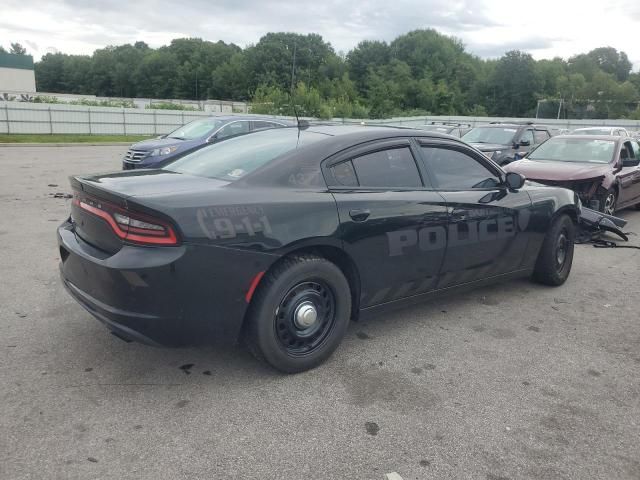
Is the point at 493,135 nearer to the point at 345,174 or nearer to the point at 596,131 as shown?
the point at 596,131

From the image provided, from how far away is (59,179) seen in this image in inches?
465

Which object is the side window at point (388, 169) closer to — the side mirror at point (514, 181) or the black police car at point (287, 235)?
the black police car at point (287, 235)

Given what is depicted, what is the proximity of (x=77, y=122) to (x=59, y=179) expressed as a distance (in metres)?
19.3

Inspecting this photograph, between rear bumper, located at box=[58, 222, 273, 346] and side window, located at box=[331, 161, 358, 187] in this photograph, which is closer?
rear bumper, located at box=[58, 222, 273, 346]

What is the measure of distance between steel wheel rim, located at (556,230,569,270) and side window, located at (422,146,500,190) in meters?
1.23

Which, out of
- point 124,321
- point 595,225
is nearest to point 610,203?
point 595,225

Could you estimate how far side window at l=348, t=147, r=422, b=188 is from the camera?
3771 mm

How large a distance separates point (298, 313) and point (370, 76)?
274ft

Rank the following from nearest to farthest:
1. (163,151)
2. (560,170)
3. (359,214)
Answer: (359,214), (560,170), (163,151)

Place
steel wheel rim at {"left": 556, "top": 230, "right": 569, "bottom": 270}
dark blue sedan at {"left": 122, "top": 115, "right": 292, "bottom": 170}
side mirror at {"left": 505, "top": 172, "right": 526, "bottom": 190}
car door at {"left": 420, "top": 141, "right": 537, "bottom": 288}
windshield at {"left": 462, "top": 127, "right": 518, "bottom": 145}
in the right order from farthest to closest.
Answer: windshield at {"left": 462, "top": 127, "right": 518, "bottom": 145}
dark blue sedan at {"left": 122, "top": 115, "right": 292, "bottom": 170}
steel wheel rim at {"left": 556, "top": 230, "right": 569, "bottom": 270}
side mirror at {"left": 505, "top": 172, "right": 526, "bottom": 190}
car door at {"left": 420, "top": 141, "right": 537, "bottom": 288}

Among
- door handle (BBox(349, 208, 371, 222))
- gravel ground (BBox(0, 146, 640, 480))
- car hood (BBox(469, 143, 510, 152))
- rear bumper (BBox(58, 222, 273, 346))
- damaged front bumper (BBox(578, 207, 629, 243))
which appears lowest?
gravel ground (BBox(0, 146, 640, 480))

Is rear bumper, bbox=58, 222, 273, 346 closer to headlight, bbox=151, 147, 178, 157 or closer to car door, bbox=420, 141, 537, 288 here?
car door, bbox=420, 141, 537, 288

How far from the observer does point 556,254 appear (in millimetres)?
5371

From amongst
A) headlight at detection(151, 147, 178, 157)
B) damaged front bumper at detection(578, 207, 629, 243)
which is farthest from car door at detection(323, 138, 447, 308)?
headlight at detection(151, 147, 178, 157)
